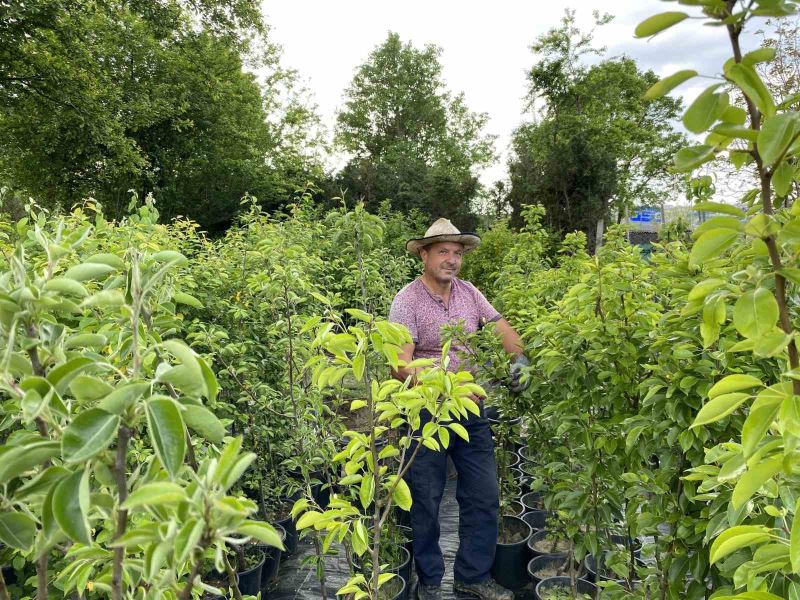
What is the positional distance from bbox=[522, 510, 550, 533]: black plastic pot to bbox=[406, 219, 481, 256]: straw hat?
2.18 metres

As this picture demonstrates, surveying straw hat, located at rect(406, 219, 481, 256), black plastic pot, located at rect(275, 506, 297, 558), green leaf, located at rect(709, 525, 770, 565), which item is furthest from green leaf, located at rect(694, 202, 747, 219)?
black plastic pot, located at rect(275, 506, 297, 558)

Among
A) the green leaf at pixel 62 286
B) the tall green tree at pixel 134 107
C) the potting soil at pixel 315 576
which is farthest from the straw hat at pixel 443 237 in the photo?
the tall green tree at pixel 134 107

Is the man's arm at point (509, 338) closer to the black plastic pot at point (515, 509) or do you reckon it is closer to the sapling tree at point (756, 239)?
the black plastic pot at point (515, 509)

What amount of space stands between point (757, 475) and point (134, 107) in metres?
17.1

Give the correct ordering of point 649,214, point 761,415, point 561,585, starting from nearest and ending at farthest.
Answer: point 761,415 → point 561,585 → point 649,214

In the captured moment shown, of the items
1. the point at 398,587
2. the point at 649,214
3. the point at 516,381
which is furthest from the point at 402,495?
the point at 649,214

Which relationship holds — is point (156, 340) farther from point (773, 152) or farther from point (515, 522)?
point (515, 522)

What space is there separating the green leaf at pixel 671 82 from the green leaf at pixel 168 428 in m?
0.76

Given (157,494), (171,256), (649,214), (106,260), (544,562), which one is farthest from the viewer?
(649,214)

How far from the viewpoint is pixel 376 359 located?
3332 mm

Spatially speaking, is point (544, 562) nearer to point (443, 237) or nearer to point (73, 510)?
point (443, 237)

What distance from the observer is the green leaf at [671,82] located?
0.76m

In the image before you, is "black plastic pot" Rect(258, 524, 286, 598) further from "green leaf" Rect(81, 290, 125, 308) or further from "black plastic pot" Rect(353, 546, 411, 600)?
"green leaf" Rect(81, 290, 125, 308)

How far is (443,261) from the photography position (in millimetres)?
3875
